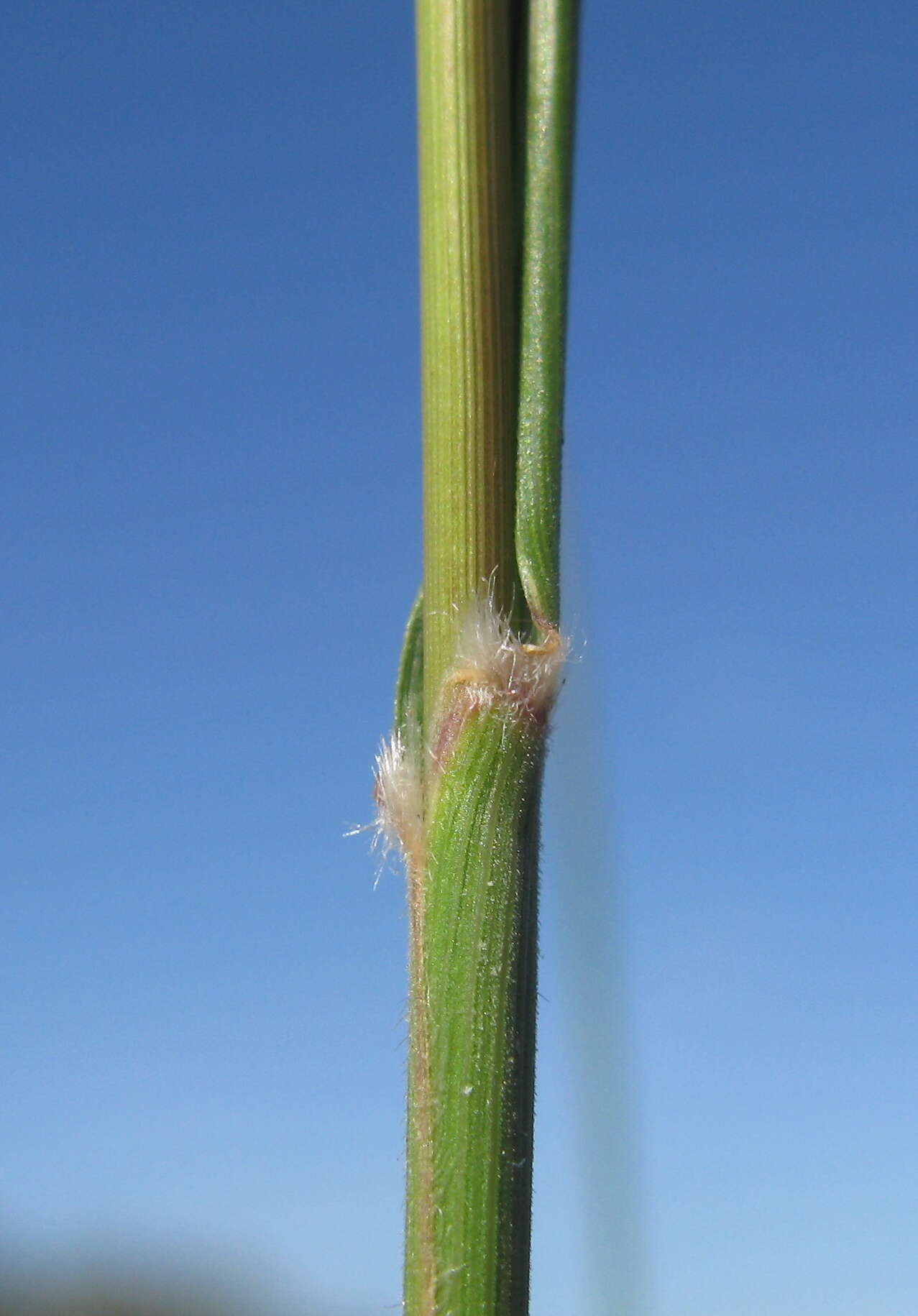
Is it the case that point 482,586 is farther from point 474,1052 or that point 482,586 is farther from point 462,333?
point 474,1052

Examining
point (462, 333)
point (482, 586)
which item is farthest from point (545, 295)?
point (482, 586)

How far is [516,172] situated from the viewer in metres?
1.69

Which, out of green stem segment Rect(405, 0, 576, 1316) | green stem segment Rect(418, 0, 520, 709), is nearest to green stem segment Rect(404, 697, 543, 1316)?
green stem segment Rect(405, 0, 576, 1316)

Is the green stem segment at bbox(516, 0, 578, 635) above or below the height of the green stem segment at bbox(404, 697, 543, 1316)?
above

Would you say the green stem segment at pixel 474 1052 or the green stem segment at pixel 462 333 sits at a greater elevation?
the green stem segment at pixel 462 333

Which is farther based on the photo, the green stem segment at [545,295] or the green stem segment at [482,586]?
the green stem segment at [545,295]

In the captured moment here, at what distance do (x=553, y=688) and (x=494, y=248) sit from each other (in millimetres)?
524

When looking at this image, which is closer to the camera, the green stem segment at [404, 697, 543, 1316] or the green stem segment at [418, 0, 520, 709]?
the green stem segment at [404, 697, 543, 1316]

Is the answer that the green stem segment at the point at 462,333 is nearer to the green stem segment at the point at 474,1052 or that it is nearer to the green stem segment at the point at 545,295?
the green stem segment at the point at 545,295

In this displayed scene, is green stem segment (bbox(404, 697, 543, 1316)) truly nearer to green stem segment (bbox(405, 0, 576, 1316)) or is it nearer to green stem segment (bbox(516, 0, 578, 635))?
green stem segment (bbox(405, 0, 576, 1316))

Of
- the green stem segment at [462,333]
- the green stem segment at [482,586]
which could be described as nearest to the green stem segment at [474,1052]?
the green stem segment at [482,586]

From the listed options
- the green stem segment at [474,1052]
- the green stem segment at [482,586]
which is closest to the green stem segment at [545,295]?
the green stem segment at [482,586]

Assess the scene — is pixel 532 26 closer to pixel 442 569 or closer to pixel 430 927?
pixel 442 569

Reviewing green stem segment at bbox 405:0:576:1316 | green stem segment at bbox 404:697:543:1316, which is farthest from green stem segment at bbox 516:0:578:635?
green stem segment at bbox 404:697:543:1316
